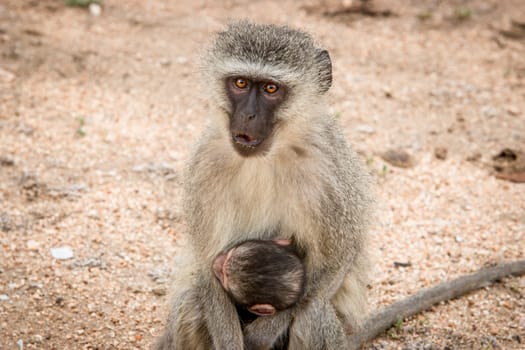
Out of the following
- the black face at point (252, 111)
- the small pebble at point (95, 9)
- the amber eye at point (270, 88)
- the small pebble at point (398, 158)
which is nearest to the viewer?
the black face at point (252, 111)

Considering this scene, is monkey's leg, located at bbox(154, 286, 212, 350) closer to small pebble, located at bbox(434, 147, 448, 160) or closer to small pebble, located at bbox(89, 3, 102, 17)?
small pebble, located at bbox(434, 147, 448, 160)

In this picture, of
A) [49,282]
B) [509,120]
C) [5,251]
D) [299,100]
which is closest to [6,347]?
[49,282]

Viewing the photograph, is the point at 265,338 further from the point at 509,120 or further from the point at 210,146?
the point at 509,120

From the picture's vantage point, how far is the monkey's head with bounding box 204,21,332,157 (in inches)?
143

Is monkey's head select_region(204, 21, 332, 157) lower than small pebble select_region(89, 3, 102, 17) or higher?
higher

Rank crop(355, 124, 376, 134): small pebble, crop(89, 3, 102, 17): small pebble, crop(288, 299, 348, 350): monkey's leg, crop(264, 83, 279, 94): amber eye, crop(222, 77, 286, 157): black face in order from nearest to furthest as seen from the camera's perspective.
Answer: crop(222, 77, 286, 157): black face → crop(264, 83, 279, 94): amber eye → crop(288, 299, 348, 350): monkey's leg → crop(355, 124, 376, 134): small pebble → crop(89, 3, 102, 17): small pebble

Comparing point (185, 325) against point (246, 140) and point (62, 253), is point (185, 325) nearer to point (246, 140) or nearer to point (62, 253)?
point (246, 140)

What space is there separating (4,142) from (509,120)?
4.95 metres

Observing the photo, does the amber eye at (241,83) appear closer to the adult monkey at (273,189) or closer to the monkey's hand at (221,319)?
the adult monkey at (273,189)

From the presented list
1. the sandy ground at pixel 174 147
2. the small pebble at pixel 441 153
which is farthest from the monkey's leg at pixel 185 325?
the small pebble at pixel 441 153

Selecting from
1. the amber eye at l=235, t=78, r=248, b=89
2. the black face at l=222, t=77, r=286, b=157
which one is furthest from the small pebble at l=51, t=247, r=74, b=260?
the amber eye at l=235, t=78, r=248, b=89

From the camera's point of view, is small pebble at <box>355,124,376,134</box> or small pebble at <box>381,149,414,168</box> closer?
small pebble at <box>381,149,414,168</box>

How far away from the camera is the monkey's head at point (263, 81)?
3.63m

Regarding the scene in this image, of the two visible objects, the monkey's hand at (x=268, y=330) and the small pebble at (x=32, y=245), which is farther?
the small pebble at (x=32, y=245)
